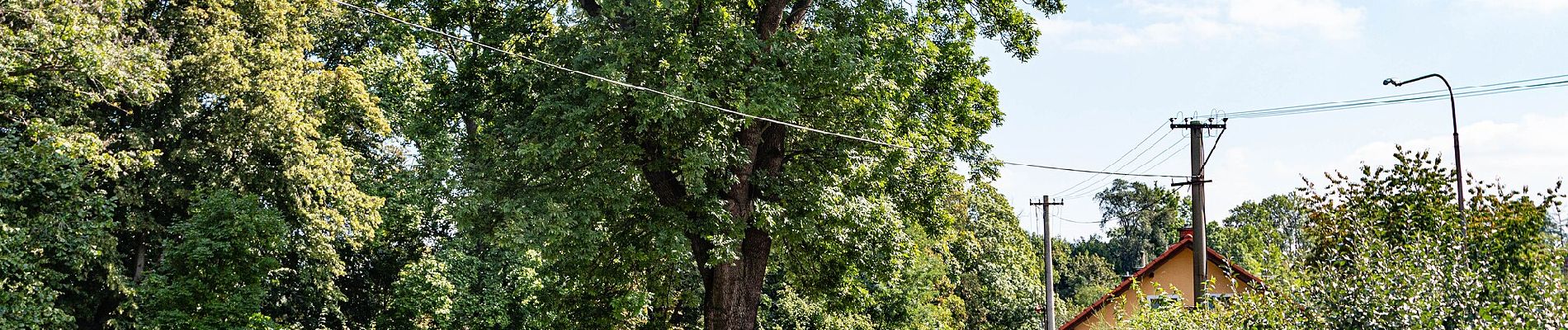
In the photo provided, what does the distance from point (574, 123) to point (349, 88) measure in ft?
41.9

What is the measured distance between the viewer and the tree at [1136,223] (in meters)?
95.4

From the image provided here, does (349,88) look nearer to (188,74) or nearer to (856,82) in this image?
(188,74)

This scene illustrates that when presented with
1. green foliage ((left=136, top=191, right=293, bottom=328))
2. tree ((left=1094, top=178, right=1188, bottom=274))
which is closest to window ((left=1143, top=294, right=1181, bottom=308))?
green foliage ((left=136, top=191, right=293, bottom=328))

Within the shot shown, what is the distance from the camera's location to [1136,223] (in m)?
102

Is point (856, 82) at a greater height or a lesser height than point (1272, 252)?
greater

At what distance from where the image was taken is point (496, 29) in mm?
18062

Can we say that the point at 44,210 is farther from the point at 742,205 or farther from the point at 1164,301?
the point at 1164,301

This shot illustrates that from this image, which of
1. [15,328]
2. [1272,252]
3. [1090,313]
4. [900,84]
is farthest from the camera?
[1090,313]

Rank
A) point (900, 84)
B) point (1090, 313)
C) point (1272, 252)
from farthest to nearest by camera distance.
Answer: point (1090, 313), point (900, 84), point (1272, 252)

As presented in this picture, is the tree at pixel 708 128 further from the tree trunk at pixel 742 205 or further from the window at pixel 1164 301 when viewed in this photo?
the window at pixel 1164 301

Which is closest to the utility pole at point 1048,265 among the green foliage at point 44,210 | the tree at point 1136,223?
the green foliage at point 44,210

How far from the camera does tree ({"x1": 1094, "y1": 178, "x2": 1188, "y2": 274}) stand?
95.4 metres

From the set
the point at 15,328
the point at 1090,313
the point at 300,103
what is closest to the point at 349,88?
the point at 300,103

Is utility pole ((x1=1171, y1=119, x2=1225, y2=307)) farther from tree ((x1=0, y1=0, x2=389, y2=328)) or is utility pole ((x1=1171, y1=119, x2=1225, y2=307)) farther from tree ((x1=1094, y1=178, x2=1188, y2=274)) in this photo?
tree ((x1=1094, y1=178, x2=1188, y2=274))
